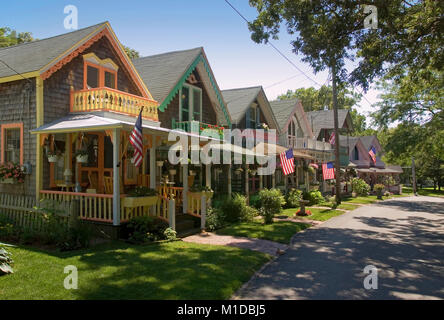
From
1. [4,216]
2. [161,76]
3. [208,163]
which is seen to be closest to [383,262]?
[208,163]

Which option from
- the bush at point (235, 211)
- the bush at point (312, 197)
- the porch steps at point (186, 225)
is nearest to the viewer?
the porch steps at point (186, 225)

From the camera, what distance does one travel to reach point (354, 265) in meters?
8.38

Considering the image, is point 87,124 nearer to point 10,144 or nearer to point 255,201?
point 10,144

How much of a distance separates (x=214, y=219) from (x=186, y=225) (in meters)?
1.15

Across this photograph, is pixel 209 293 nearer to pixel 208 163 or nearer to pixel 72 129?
pixel 72 129

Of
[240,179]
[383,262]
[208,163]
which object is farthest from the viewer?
[240,179]

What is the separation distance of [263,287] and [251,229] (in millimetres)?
6341

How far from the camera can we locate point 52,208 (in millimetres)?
10125

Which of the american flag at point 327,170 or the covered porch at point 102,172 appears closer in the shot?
the covered porch at point 102,172

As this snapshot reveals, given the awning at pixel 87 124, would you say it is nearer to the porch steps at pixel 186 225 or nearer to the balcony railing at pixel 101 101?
the balcony railing at pixel 101 101

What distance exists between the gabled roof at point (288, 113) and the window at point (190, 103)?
428 inches

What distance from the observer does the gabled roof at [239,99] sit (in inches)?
880

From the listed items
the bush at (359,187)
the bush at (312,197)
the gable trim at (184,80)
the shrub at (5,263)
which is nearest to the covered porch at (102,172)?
the gable trim at (184,80)

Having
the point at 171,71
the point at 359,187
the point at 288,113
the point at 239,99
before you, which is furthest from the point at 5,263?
the point at 359,187
